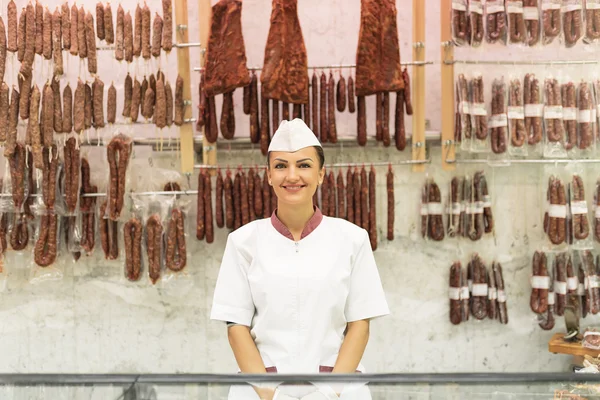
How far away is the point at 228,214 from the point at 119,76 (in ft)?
5.09

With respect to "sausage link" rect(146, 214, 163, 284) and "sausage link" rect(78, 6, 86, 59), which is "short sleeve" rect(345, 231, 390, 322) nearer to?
"sausage link" rect(146, 214, 163, 284)

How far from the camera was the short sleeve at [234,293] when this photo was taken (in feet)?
10.9

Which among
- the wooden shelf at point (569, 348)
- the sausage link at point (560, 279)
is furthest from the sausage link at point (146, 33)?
the wooden shelf at point (569, 348)

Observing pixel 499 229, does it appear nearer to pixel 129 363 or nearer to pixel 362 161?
pixel 362 161

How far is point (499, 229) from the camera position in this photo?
5832mm

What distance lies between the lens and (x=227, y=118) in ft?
17.5

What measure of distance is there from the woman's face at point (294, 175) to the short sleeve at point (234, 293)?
14.6 inches

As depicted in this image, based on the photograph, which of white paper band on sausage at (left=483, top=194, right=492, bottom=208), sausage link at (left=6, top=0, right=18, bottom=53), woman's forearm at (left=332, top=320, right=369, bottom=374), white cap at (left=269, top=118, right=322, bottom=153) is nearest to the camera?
woman's forearm at (left=332, top=320, right=369, bottom=374)

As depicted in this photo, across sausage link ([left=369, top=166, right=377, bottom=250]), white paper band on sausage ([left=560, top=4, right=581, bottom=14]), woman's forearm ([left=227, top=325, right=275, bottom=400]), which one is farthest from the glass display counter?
white paper band on sausage ([left=560, top=4, right=581, bottom=14])

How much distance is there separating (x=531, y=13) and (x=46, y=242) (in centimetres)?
423

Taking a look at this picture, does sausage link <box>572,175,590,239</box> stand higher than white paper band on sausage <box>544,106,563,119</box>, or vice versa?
white paper band on sausage <box>544,106,563,119</box>

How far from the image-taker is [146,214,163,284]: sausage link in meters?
5.32

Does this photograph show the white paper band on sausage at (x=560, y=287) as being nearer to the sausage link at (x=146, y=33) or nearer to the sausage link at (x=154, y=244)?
the sausage link at (x=154, y=244)

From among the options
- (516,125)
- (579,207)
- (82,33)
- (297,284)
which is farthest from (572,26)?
(82,33)
